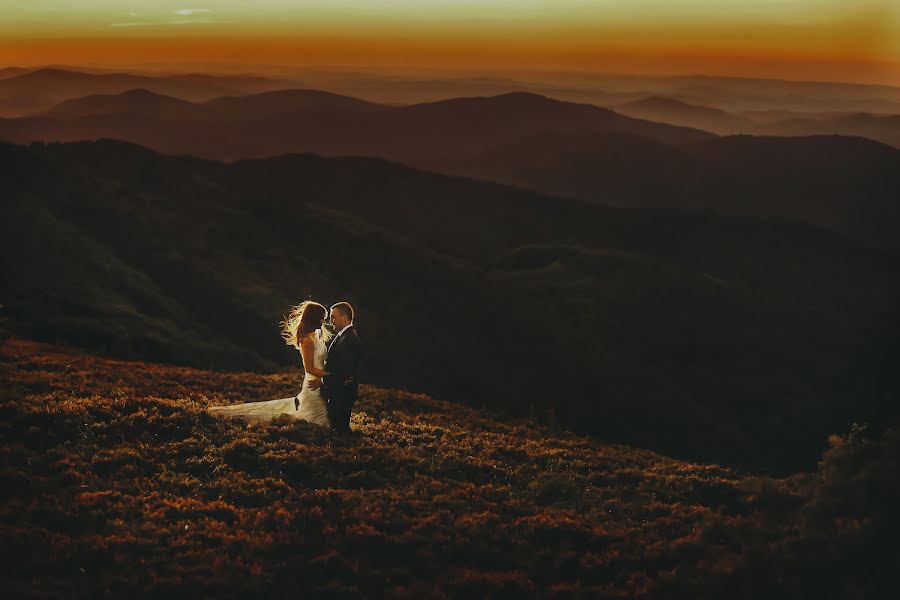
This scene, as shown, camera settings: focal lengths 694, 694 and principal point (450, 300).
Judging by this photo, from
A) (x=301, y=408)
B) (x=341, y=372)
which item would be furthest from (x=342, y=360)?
(x=301, y=408)

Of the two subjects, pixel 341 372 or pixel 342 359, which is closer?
pixel 342 359

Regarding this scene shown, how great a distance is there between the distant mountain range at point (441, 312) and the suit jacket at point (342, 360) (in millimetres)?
19844

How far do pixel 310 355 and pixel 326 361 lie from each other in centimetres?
47

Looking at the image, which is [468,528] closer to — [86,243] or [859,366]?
[86,243]

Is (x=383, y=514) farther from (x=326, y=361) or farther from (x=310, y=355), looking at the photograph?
(x=310, y=355)

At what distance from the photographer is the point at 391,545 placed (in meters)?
12.4

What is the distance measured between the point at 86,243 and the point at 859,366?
233ft

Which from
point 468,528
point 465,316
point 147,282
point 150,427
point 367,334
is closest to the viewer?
point 468,528

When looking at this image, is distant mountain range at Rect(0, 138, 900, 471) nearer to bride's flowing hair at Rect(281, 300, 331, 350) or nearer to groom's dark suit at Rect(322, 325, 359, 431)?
bride's flowing hair at Rect(281, 300, 331, 350)

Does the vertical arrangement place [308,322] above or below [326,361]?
above

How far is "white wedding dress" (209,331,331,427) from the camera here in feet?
54.5

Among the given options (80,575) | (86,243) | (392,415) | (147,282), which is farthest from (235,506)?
(86,243)

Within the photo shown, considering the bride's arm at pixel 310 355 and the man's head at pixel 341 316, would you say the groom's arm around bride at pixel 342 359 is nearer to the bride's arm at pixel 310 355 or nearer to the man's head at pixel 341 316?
the man's head at pixel 341 316

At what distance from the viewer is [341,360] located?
16312 mm
